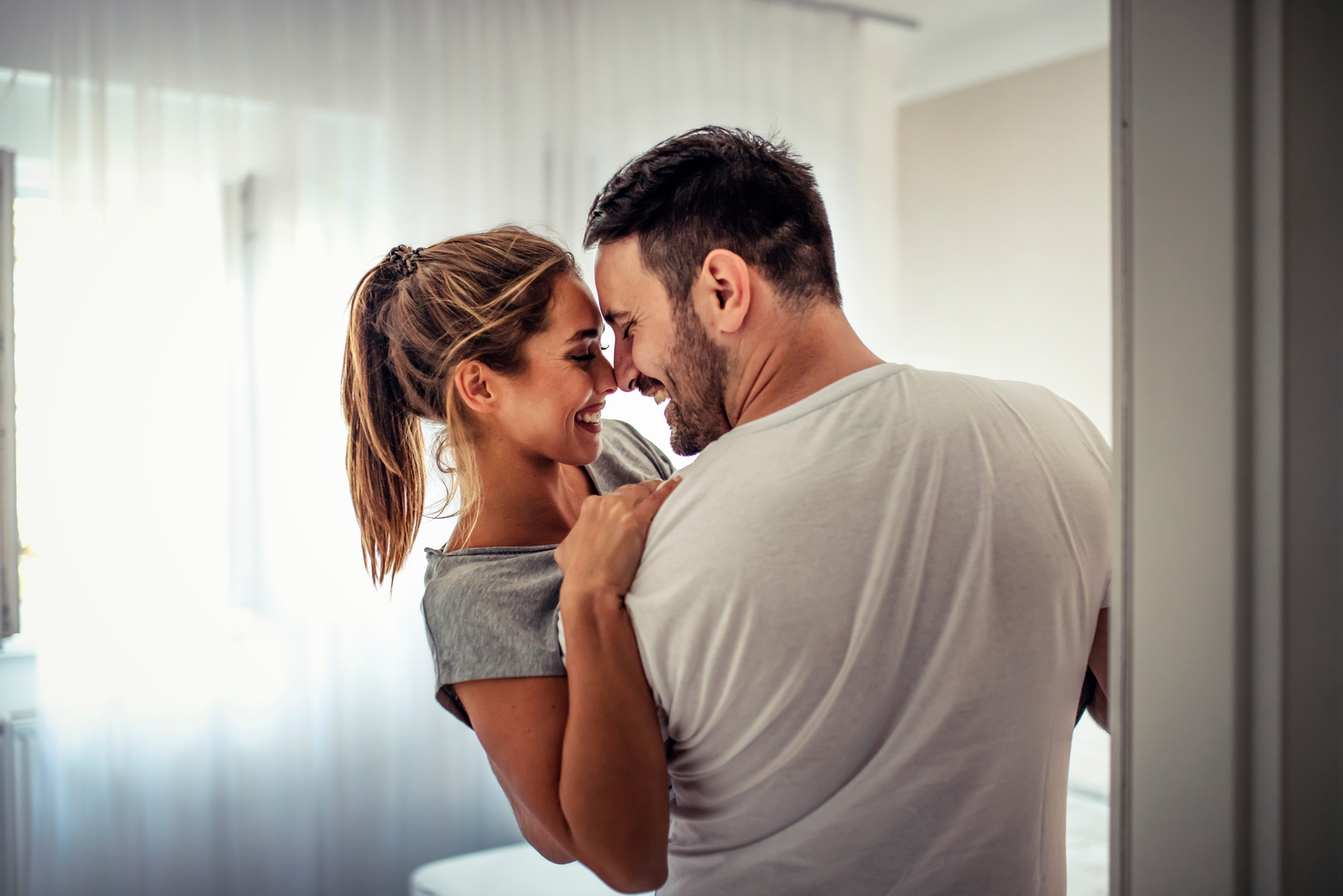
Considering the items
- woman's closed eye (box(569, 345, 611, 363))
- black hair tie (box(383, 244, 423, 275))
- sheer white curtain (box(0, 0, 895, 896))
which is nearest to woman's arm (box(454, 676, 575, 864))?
woman's closed eye (box(569, 345, 611, 363))

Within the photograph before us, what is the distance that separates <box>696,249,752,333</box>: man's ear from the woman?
20cm

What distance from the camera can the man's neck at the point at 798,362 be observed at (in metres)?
0.95

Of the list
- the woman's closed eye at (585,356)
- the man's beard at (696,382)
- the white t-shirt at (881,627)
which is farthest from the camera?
the woman's closed eye at (585,356)

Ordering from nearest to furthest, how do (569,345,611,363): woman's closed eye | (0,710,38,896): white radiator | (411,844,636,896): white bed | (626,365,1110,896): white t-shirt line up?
(626,365,1110,896): white t-shirt → (569,345,611,363): woman's closed eye → (0,710,38,896): white radiator → (411,844,636,896): white bed

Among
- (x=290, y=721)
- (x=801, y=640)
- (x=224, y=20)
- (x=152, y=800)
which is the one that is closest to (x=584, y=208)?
(x=224, y=20)

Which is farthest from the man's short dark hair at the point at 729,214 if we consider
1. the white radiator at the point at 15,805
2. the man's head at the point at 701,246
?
the white radiator at the point at 15,805


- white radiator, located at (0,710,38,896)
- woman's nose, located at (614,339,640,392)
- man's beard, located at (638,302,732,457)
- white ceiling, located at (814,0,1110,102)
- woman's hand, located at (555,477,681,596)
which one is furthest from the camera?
white ceiling, located at (814,0,1110,102)

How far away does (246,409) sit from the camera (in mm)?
2607

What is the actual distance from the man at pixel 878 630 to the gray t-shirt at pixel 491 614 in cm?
20

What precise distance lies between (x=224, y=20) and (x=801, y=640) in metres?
2.66

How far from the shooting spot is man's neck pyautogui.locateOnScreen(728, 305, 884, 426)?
3.11ft

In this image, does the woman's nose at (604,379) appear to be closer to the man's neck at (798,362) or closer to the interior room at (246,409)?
the man's neck at (798,362)

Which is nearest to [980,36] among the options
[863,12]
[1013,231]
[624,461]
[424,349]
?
[863,12]

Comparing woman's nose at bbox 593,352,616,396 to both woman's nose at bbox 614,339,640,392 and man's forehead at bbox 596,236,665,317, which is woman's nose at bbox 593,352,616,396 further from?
man's forehead at bbox 596,236,665,317
